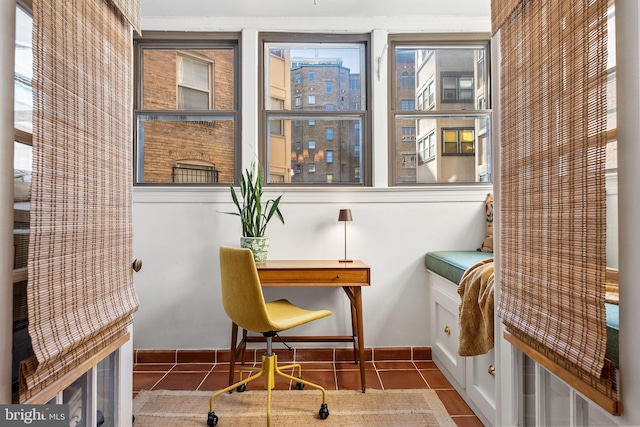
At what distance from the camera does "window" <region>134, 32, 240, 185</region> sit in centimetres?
260

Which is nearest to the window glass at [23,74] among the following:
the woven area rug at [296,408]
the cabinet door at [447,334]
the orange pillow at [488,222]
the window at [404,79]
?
the woven area rug at [296,408]

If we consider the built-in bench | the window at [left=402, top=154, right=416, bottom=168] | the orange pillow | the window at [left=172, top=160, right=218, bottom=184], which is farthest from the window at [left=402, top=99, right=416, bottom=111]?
the window at [left=172, top=160, right=218, bottom=184]

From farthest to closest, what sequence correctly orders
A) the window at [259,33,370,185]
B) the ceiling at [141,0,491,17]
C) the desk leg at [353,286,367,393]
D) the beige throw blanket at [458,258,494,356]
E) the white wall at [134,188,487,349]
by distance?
the window at [259,33,370,185], the white wall at [134,188,487,349], the ceiling at [141,0,491,17], the desk leg at [353,286,367,393], the beige throw blanket at [458,258,494,356]

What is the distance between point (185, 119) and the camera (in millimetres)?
2605

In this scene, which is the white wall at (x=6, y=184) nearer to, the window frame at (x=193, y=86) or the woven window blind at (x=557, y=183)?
the woven window blind at (x=557, y=183)

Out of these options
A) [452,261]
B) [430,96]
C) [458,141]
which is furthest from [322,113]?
[452,261]

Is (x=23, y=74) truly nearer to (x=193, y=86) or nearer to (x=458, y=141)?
(x=193, y=86)

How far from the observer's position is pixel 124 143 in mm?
1280

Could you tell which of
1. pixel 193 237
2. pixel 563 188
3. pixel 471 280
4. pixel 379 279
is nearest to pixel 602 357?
pixel 563 188

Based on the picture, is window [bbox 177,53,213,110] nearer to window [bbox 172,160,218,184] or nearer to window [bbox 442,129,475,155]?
window [bbox 172,160,218,184]

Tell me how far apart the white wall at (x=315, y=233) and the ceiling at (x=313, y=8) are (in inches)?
1.7

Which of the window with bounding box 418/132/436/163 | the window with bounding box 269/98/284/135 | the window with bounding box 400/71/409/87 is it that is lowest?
the window with bounding box 418/132/436/163

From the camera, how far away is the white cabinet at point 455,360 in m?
1.67

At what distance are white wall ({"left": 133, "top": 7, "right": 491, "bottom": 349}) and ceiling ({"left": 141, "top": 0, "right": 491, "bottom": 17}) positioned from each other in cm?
4
